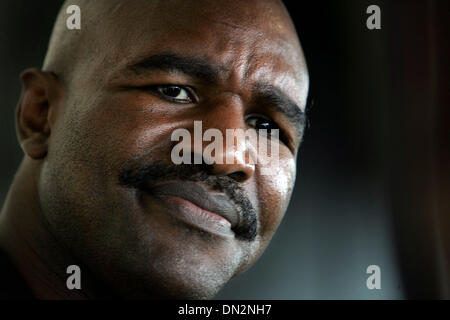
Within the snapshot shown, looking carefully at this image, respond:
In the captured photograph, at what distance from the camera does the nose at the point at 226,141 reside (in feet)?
3.04

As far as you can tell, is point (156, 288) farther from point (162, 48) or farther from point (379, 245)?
point (379, 245)

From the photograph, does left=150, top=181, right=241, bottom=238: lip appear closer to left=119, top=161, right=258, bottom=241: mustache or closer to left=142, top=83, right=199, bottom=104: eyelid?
left=119, top=161, right=258, bottom=241: mustache

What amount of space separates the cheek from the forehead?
0.62 feet

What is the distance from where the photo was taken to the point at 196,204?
932mm

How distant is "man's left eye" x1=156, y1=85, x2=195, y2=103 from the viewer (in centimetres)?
99

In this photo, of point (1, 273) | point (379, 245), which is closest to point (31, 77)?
point (1, 273)

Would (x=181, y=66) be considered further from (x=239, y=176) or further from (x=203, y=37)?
(x=239, y=176)

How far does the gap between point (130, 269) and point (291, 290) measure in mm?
710

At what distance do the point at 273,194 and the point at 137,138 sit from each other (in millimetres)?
316

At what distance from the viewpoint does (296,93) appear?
1125 millimetres

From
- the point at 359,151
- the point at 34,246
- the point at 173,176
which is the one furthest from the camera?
the point at 359,151

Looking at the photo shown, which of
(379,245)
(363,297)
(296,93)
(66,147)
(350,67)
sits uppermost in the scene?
(350,67)

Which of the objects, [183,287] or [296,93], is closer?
[183,287]

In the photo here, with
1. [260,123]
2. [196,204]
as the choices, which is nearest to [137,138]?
[196,204]
